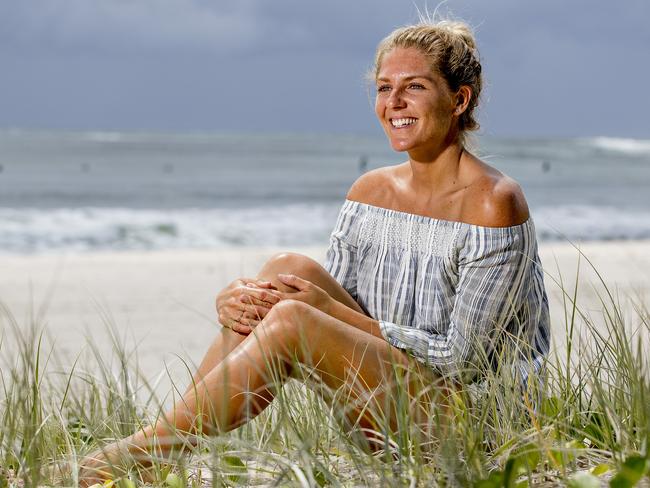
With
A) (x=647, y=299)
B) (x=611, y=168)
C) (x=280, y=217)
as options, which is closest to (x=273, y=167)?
(x=611, y=168)

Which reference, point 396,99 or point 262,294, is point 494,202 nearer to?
point 396,99

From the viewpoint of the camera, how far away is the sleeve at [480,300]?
99.0 inches

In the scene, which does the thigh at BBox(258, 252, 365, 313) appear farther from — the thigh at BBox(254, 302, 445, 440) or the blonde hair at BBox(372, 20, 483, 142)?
the blonde hair at BBox(372, 20, 483, 142)

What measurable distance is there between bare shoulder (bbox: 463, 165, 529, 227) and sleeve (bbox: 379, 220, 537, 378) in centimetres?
3

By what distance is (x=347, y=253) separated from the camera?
9.79ft

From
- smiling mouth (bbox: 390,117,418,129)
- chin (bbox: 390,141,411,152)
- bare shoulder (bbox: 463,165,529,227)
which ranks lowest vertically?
bare shoulder (bbox: 463,165,529,227)

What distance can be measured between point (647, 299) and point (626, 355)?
5.83m

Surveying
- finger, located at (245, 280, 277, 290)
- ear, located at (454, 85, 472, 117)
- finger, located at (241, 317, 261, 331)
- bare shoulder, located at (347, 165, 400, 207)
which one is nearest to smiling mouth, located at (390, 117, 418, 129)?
ear, located at (454, 85, 472, 117)

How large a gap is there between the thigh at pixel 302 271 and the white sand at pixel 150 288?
305 cm

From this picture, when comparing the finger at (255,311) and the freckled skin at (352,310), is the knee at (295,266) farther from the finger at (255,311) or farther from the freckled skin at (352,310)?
the finger at (255,311)

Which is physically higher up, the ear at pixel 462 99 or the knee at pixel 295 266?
the ear at pixel 462 99

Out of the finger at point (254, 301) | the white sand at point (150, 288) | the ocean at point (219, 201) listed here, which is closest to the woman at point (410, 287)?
the finger at point (254, 301)

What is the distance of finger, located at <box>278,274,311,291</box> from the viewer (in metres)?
2.59

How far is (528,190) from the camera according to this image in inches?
983
